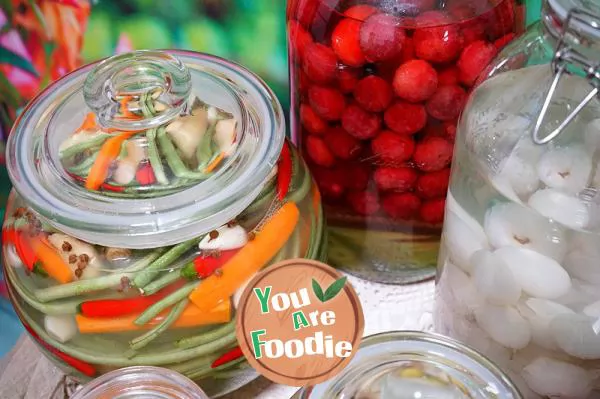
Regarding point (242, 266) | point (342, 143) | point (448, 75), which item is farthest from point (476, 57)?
point (242, 266)

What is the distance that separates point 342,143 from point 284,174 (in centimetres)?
8

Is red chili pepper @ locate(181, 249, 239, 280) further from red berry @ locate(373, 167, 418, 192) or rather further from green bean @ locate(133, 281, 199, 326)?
red berry @ locate(373, 167, 418, 192)

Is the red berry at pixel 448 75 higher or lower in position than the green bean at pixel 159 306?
higher

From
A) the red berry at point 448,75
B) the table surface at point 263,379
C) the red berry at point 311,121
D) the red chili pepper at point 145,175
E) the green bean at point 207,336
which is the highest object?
the red berry at point 448,75

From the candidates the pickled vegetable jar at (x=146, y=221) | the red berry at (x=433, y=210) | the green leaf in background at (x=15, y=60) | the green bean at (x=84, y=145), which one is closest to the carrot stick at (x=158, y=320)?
the pickled vegetable jar at (x=146, y=221)

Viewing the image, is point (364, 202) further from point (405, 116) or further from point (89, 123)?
point (89, 123)

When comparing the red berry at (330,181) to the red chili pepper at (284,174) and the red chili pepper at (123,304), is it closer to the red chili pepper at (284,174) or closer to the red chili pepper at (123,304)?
the red chili pepper at (284,174)

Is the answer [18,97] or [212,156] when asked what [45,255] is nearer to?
[212,156]

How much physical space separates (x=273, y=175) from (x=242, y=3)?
25 centimetres

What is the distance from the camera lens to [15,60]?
32.8 inches

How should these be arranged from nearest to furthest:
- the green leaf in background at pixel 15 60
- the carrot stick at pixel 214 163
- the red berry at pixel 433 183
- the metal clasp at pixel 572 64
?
the metal clasp at pixel 572 64 → the carrot stick at pixel 214 163 → the red berry at pixel 433 183 → the green leaf in background at pixel 15 60

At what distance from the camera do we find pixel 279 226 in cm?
56

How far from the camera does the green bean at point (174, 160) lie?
0.54 m

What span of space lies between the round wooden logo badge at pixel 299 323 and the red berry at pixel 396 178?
0.55ft
